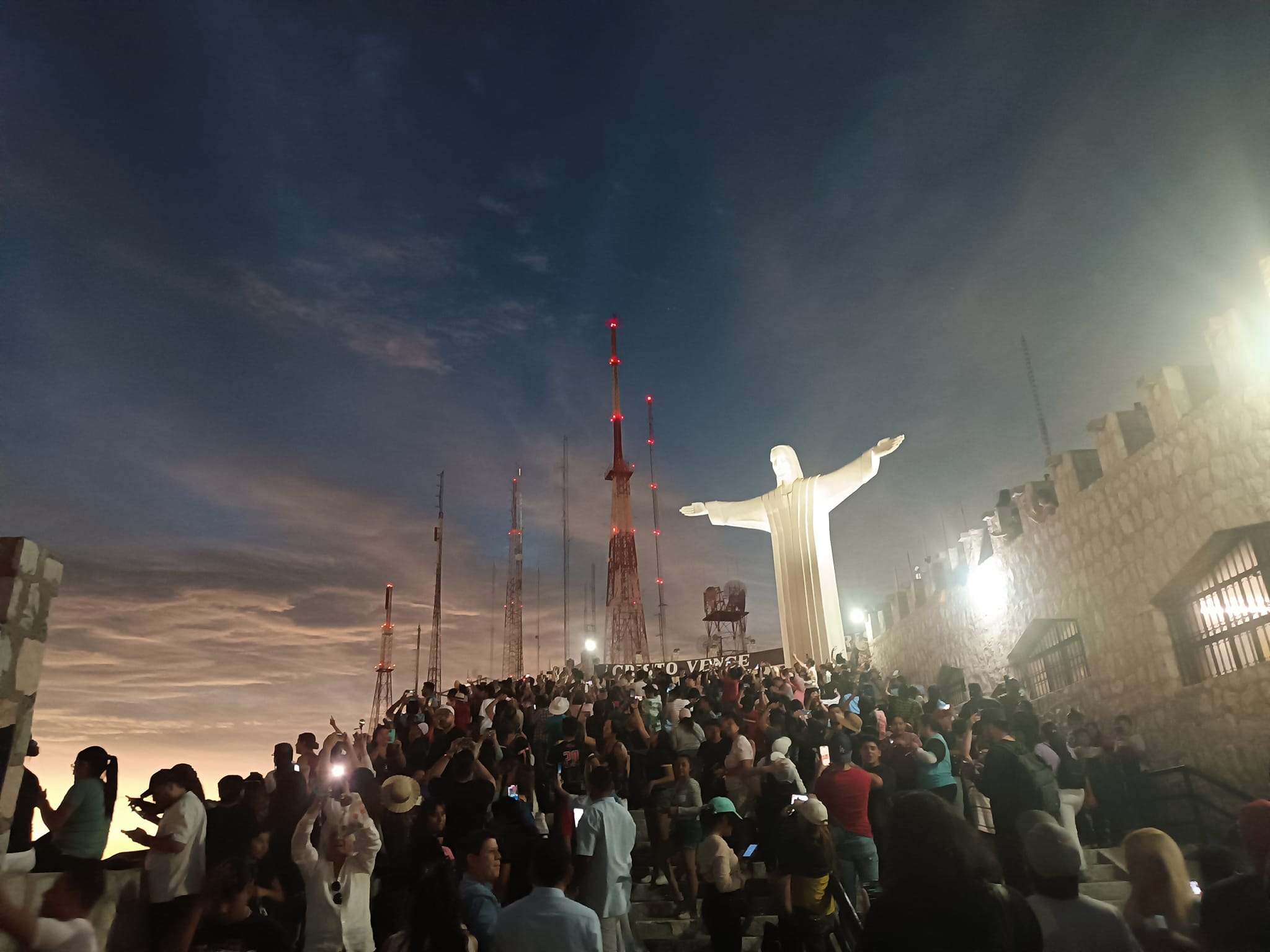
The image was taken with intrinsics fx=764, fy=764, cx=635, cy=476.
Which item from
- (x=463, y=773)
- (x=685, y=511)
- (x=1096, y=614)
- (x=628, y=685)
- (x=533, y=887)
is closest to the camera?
(x=533, y=887)

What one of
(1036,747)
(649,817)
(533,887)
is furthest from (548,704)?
(533,887)

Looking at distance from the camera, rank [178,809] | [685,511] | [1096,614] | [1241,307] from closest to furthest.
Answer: [178,809] → [1241,307] → [1096,614] → [685,511]

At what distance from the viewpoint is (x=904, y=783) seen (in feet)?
23.6

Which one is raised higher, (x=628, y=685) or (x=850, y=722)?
(x=628, y=685)

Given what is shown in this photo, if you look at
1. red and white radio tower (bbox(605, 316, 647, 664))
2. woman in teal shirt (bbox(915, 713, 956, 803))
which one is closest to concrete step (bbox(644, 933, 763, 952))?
woman in teal shirt (bbox(915, 713, 956, 803))

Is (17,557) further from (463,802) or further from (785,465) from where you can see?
(785,465)

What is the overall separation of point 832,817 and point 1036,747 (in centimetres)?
296

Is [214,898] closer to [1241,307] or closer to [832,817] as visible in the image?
[832,817]

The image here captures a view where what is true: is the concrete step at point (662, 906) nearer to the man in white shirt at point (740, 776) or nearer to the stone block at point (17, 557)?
the man in white shirt at point (740, 776)

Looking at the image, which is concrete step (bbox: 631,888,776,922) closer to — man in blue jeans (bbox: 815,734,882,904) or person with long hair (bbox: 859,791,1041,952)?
man in blue jeans (bbox: 815,734,882,904)

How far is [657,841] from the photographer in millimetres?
7836

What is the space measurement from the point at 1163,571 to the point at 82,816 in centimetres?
1237

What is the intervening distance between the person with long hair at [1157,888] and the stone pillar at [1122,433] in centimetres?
924

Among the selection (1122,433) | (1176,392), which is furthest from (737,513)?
(1176,392)
